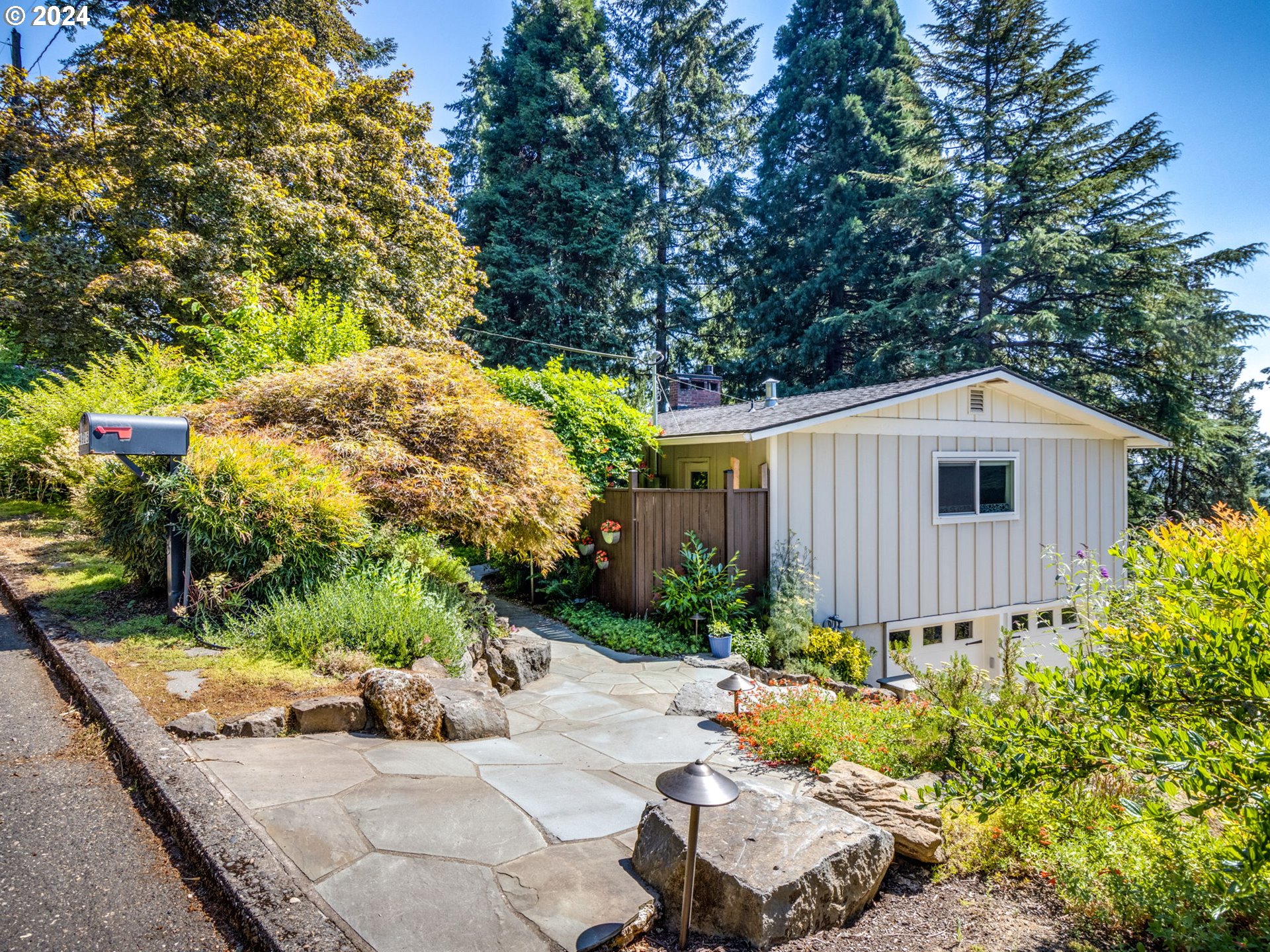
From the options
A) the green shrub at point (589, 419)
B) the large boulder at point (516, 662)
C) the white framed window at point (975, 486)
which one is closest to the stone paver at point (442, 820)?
the large boulder at point (516, 662)

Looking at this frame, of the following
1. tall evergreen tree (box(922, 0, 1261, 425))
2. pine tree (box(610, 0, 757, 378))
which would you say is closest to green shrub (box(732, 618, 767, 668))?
tall evergreen tree (box(922, 0, 1261, 425))

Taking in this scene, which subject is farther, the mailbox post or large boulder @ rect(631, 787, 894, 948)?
the mailbox post

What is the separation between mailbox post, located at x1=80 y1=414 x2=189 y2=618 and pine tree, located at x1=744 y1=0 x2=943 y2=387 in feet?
56.3

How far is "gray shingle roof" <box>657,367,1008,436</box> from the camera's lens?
8.05 meters

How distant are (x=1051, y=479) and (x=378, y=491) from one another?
31.6 ft

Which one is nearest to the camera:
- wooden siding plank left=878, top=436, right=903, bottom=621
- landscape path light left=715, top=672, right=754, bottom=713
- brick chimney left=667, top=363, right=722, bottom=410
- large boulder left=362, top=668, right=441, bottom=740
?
large boulder left=362, top=668, right=441, bottom=740

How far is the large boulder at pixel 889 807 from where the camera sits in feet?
9.39

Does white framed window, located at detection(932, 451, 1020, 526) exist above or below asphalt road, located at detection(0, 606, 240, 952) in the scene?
above

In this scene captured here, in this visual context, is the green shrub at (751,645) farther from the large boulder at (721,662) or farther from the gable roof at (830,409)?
the gable roof at (830,409)

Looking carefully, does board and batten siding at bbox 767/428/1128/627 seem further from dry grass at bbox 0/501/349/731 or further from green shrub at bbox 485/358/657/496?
dry grass at bbox 0/501/349/731

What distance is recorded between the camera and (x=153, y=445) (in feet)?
15.5

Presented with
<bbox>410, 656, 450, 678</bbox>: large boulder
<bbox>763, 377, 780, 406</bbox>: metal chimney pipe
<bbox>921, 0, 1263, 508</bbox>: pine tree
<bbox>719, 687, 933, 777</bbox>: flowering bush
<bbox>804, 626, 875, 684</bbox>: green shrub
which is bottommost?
<bbox>804, 626, 875, 684</bbox>: green shrub

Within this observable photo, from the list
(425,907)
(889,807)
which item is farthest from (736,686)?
(425,907)

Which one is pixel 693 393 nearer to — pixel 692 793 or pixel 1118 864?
pixel 1118 864
